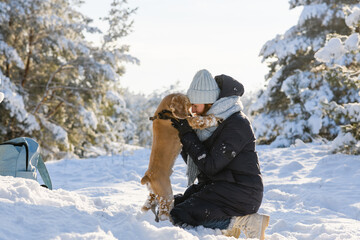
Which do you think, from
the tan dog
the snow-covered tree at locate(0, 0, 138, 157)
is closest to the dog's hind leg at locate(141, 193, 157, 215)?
the tan dog

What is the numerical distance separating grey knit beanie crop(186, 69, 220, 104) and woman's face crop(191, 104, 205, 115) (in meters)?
0.06

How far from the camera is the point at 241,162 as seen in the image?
327 centimetres

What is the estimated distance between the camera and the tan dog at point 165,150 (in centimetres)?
329

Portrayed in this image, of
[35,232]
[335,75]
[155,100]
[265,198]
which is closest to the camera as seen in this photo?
[35,232]

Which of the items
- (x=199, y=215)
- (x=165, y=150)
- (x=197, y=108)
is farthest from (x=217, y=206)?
(x=197, y=108)

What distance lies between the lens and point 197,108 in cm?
350

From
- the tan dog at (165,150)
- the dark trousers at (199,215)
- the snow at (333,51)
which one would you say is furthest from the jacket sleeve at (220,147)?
the snow at (333,51)

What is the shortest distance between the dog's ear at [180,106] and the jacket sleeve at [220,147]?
7.4 inches

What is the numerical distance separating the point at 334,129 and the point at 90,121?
8978 millimetres

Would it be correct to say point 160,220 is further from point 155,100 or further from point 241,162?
point 155,100

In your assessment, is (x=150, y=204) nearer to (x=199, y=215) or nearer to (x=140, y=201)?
(x=199, y=215)

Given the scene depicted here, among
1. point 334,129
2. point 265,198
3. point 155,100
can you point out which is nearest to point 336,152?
point 265,198

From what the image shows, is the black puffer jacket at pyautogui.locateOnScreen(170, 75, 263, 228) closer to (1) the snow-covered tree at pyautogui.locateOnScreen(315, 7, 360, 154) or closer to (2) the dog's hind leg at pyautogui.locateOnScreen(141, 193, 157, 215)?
(2) the dog's hind leg at pyautogui.locateOnScreen(141, 193, 157, 215)

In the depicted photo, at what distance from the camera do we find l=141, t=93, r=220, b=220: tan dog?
10.8ft
